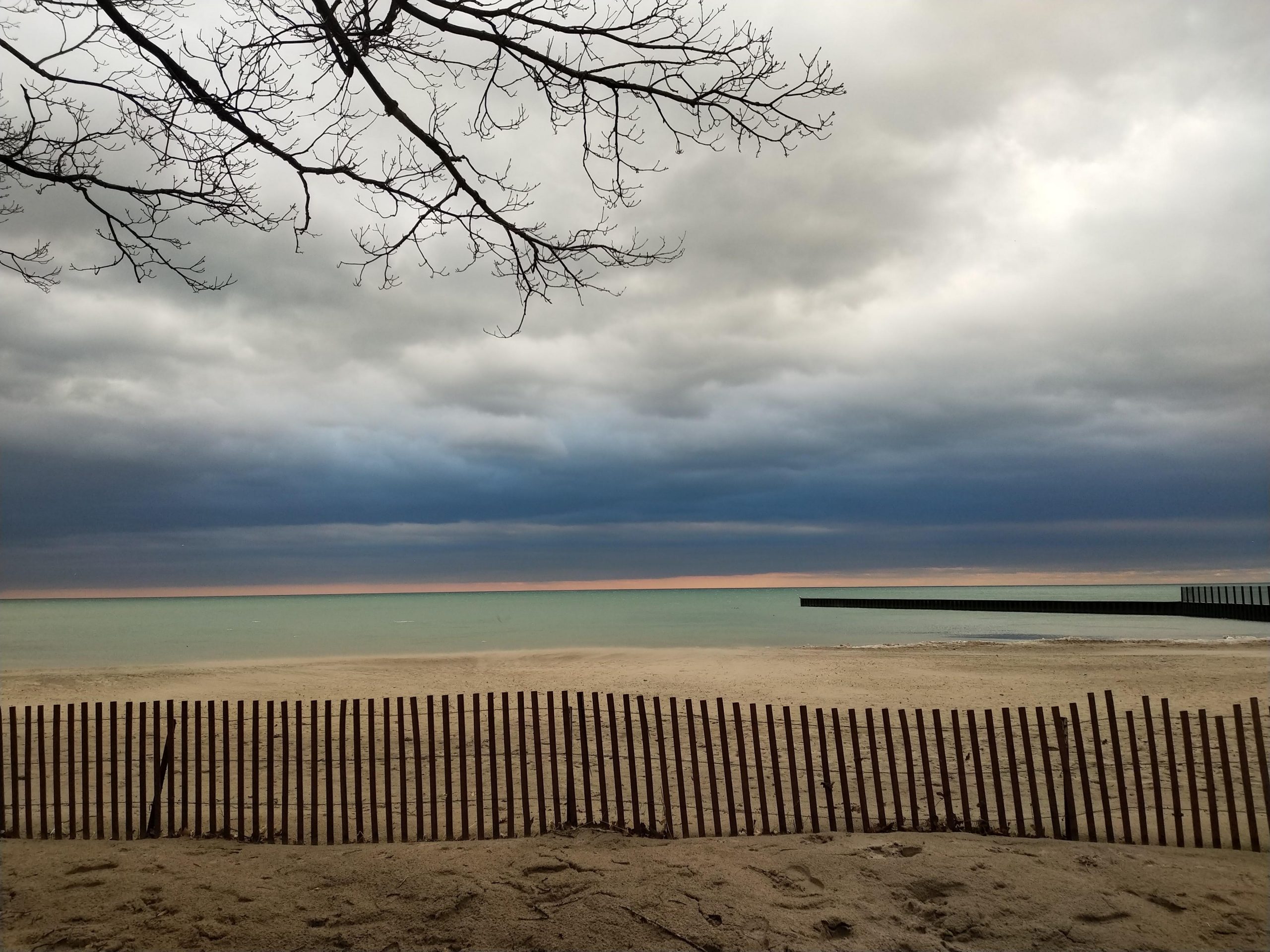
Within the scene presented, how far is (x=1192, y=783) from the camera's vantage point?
21.3ft

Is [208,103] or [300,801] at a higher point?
[208,103]

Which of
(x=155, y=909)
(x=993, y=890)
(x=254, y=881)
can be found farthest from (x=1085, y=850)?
(x=155, y=909)

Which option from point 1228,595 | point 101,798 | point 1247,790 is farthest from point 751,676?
point 1228,595

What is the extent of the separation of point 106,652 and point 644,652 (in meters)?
26.8

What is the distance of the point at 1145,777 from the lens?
9625 millimetres

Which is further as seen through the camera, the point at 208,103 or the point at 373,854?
the point at 373,854

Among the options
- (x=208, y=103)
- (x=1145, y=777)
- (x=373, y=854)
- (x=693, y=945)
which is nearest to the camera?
(x=693, y=945)

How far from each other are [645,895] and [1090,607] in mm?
75963

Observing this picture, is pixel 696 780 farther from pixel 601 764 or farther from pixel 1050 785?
pixel 1050 785

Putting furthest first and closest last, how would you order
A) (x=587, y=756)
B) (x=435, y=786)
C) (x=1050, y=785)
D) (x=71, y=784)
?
1. (x=71, y=784)
2. (x=587, y=756)
3. (x=435, y=786)
4. (x=1050, y=785)

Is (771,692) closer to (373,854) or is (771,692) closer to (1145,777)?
(1145,777)

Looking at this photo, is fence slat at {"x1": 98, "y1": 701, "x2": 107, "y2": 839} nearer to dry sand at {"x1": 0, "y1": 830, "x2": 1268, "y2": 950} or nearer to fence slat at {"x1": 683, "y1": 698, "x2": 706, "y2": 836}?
dry sand at {"x1": 0, "y1": 830, "x2": 1268, "y2": 950}

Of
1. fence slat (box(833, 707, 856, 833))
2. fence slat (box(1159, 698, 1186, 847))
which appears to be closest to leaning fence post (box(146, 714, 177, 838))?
fence slat (box(833, 707, 856, 833))

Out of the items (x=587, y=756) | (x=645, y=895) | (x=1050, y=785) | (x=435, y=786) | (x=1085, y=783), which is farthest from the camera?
(x=587, y=756)
